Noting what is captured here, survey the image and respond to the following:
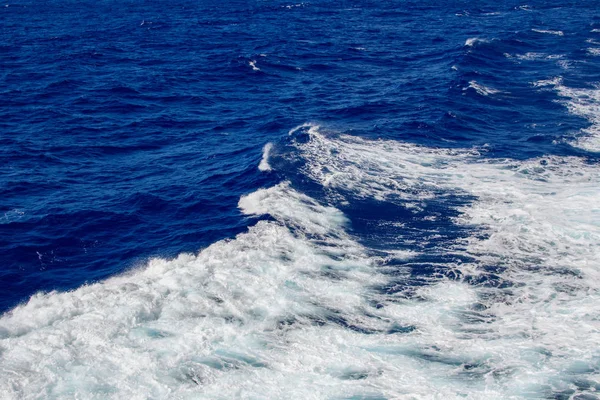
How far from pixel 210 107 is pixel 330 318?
3239 centimetres

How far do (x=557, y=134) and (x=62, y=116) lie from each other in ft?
128

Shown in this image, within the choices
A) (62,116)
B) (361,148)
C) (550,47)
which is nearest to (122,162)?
(62,116)

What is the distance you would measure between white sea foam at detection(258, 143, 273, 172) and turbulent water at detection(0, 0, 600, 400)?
1.28 ft

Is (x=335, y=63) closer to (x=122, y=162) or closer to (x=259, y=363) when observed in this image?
(x=122, y=162)

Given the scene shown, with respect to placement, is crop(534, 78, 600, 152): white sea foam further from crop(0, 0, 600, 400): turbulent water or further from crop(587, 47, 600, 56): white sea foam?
crop(587, 47, 600, 56): white sea foam

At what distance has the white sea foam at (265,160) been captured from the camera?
39906 millimetres

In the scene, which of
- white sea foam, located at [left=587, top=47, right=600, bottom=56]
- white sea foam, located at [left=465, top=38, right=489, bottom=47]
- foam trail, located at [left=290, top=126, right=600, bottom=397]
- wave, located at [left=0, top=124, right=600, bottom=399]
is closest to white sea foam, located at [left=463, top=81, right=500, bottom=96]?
foam trail, located at [left=290, top=126, right=600, bottom=397]

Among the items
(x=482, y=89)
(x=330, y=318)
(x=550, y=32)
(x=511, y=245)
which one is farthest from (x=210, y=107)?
(x=550, y=32)

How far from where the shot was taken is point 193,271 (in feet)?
94.2

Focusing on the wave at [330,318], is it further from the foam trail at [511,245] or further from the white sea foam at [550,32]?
the white sea foam at [550,32]

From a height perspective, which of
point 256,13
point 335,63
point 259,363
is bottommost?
point 259,363

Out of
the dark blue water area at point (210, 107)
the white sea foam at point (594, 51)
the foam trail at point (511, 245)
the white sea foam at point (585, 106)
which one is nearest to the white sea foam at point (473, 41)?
the dark blue water area at point (210, 107)

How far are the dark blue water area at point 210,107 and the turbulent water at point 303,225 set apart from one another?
25 centimetres

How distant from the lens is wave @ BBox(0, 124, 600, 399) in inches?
875
